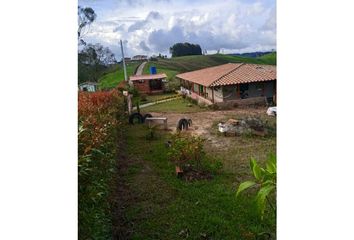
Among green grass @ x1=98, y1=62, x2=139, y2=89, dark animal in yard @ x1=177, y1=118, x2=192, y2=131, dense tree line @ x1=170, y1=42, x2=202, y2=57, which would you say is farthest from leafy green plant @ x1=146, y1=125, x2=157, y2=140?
dense tree line @ x1=170, y1=42, x2=202, y2=57

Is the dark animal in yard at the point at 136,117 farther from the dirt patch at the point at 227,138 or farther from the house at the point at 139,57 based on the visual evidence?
the house at the point at 139,57

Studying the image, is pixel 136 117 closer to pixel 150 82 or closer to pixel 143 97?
pixel 143 97

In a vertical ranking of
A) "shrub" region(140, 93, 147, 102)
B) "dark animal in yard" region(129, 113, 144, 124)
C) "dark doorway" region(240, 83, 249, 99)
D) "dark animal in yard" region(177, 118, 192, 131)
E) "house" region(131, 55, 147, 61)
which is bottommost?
"dark animal in yard" region(129, 113, 144, 124)

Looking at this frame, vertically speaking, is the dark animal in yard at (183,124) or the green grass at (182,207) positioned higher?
the dark animal in yard at (183,124)

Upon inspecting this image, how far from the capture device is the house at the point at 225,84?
7.77ft

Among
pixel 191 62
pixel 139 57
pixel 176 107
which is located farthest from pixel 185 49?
pixel 176 107

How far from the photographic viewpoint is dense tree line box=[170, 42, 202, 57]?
1756 millimetres

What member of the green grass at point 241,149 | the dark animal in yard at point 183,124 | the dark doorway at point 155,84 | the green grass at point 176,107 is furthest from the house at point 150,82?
the green grass at point 241,149

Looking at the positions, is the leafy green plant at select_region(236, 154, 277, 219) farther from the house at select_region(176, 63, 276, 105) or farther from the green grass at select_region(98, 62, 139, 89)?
the house at select_region(176, 63, 276, 105)

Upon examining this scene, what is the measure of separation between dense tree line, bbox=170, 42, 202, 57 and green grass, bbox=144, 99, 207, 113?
0.85m

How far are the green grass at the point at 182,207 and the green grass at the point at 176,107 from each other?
215 millimetres

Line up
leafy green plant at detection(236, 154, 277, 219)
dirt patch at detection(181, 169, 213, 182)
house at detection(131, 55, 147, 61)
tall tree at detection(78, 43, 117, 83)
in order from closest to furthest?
leafy green plant at detection(236, 154, 277, 219) < tall tree at detection(78, 43, 117, 83) < house at detection(131, 55, 147, 61) < dirt patch at detection(181, 169, 213, 182)
